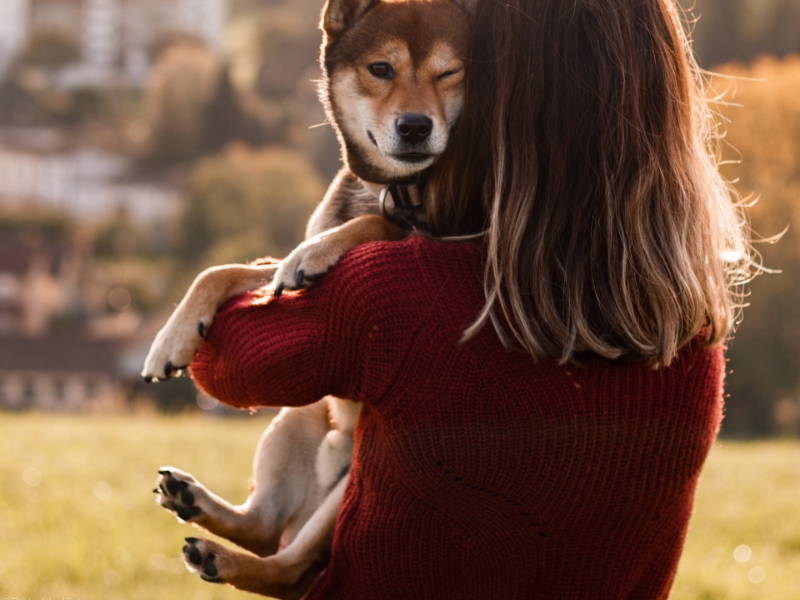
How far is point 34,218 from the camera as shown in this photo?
151ft

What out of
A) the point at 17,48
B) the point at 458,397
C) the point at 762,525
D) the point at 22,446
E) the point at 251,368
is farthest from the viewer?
the point at 17,48

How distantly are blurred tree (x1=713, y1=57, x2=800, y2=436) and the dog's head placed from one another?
16090 millimetres

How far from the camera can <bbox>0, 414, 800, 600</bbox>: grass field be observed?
4117 millimetres

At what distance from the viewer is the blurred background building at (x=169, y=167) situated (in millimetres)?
20812

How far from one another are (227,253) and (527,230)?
120ft

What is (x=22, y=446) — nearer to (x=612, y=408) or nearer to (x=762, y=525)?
(x=762, y=525)

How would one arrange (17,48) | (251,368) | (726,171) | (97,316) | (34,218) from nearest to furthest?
(251,368) < (726,171) < (97,316) < (34,218) < (17,48)

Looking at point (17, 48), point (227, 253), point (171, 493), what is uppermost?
point (171, 493)

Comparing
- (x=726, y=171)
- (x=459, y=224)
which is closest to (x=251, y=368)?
(x=459, y=224)

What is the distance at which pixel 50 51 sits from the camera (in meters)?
57.9

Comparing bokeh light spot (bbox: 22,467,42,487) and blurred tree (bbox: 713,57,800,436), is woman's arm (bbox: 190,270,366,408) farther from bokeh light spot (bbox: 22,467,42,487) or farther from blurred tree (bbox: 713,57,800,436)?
blurred tree (bbox: 713,57,800,436)

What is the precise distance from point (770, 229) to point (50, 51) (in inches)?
1992

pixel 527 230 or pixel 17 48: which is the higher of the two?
pixel 527 230

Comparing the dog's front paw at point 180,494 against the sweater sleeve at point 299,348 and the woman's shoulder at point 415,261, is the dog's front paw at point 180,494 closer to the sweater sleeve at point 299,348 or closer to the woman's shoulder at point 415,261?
the sweater sleeve at point 299,348
